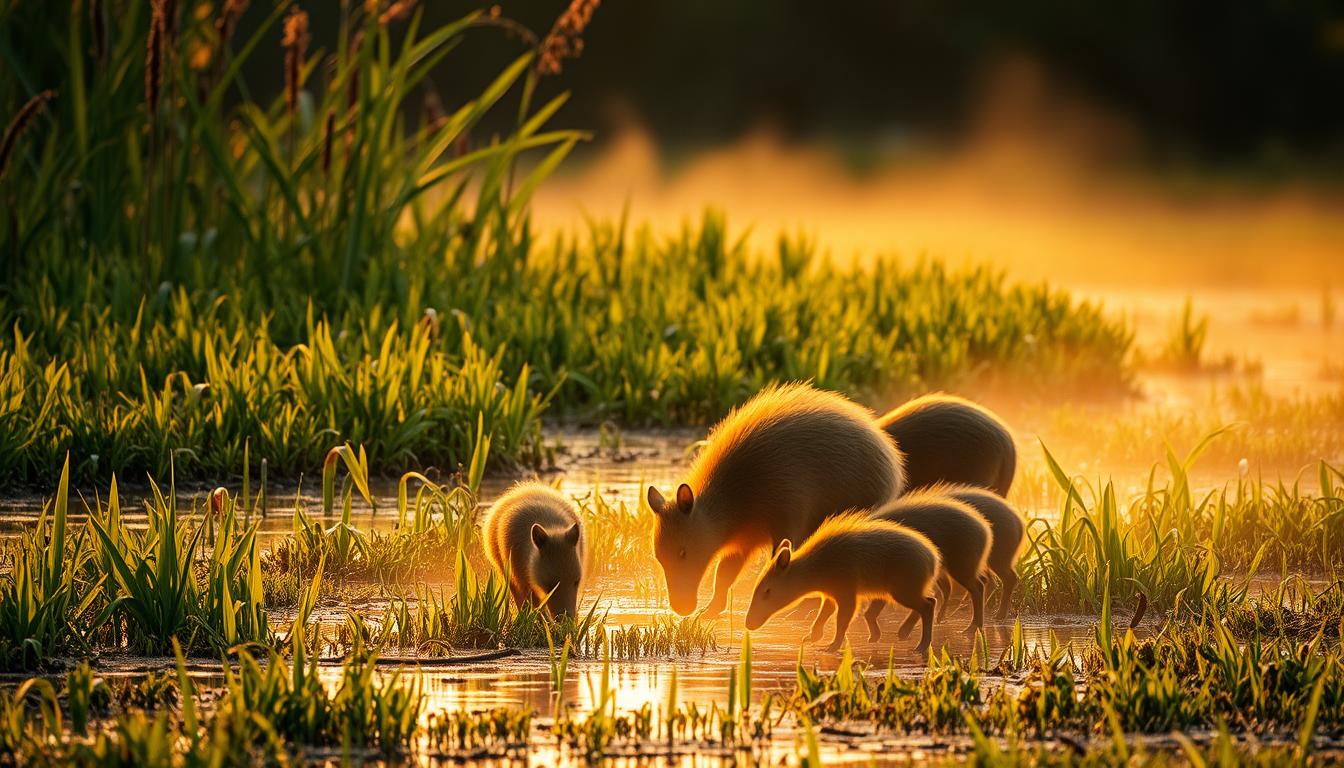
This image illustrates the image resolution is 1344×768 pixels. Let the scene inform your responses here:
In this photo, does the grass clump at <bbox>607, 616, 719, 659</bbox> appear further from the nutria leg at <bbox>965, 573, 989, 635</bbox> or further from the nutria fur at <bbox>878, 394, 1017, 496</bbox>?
the nutria fur at <bbox>878, 394, 1017, 496</bbox>

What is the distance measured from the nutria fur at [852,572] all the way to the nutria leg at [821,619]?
17 cm

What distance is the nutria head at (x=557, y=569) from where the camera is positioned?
7.07m

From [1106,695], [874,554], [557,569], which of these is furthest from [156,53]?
[1106,695]

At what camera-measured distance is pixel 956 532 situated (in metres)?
6.77

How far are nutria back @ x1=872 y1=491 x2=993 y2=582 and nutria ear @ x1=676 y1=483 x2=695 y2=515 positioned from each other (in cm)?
82

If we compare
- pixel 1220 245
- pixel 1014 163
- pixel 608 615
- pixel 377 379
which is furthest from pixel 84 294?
pixel 1014 163

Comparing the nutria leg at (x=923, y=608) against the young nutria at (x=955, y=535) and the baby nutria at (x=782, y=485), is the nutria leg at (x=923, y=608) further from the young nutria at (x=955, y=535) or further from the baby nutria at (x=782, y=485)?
the baby nutria at (x=782, y=485)

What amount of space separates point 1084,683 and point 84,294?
8154 millimetres

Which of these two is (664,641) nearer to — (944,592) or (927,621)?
(927,621)

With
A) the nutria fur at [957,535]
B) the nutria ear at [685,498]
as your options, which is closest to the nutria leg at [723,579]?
the nutria ear at [685,498]

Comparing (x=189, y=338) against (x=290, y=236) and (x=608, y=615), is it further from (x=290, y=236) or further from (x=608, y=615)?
(x=608, y=615)

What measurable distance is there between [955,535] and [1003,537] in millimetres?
326

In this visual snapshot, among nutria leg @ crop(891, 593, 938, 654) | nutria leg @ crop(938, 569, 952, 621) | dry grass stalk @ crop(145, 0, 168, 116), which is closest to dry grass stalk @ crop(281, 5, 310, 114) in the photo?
dry grass stalk @ crop(145, 0, 168, 116)

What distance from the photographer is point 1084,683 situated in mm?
5875
